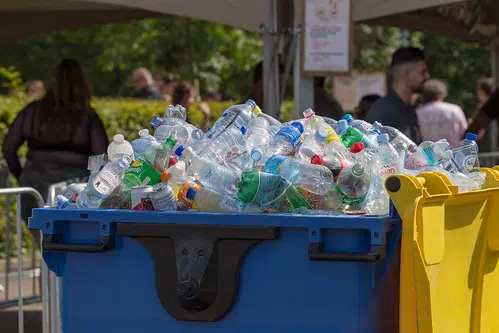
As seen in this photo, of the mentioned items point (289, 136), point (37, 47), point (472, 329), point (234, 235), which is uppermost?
point (37, 47)

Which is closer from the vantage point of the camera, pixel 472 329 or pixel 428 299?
pixel 428 299

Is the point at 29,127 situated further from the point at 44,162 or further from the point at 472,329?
the point at 472,329

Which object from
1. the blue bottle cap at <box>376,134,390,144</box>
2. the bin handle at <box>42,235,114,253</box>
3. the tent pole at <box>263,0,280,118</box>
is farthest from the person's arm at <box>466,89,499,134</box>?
the bin handle at <box>42,235,114,253</box>

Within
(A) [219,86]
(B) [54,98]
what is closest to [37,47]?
(A) [219,86]

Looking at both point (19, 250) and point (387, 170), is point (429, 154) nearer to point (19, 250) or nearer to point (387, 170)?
point (387, 170)

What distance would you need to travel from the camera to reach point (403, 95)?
7477 millimetres

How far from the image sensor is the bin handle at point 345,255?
12.0 ft

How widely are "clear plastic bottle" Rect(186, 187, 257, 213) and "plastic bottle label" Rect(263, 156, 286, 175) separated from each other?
0.19 metres

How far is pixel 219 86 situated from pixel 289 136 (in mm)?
19078

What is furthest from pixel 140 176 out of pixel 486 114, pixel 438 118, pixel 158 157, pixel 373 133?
pixel 438 118

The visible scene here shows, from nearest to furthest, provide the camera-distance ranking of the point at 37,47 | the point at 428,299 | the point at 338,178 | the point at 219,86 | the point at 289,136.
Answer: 1. the point at 428,299
2. the point at 338,178
3. the point at 289,136
4. the point at 219,86
5. the point at 37,47

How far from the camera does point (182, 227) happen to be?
391cm

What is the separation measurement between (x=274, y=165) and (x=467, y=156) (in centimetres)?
108

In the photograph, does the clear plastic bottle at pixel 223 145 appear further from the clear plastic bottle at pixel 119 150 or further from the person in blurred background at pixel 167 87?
the person in blurred background at pixel 167 87
